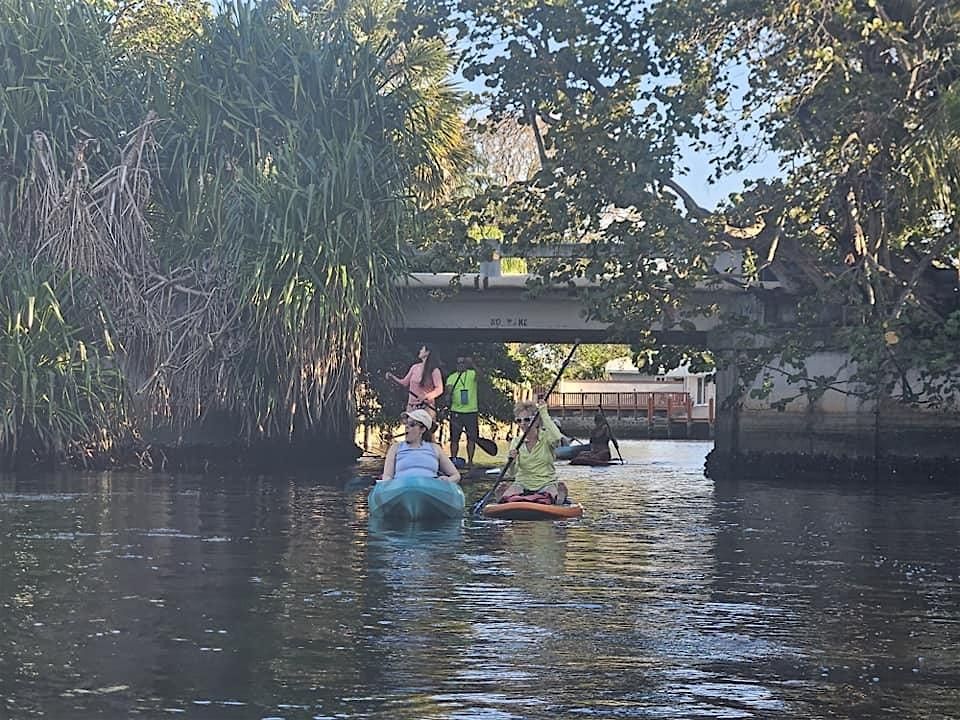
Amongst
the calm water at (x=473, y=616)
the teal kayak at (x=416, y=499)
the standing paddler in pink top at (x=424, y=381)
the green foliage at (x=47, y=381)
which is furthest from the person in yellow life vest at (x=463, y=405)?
the teal kayak at (x=416, y=499)

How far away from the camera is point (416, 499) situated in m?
17.9

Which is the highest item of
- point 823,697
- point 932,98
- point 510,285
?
point 932,98

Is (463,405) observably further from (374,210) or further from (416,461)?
(416,461)

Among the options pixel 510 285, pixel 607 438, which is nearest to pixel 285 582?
pixel 510 285

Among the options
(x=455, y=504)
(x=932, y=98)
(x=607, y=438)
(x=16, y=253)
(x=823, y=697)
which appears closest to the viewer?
(x=823, y=697)

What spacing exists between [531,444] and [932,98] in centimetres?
1121

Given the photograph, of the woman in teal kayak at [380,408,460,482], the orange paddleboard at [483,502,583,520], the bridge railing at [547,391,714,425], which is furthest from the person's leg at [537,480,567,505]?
the bridge railing at [547,391,714,425]

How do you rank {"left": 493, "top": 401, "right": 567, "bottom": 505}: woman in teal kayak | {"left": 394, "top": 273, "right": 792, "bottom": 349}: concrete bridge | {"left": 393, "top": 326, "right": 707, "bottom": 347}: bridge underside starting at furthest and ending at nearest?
{"left": 393, "top": 326, "right": 707, "bottom": 347}: bridge underside, {"left": 394, "top": 273, "right": 792, "bottom": 349}: concrete bridge, {"left": 493, "top": 401, "right": 567, "bottom": 505}: woman in teal kayak

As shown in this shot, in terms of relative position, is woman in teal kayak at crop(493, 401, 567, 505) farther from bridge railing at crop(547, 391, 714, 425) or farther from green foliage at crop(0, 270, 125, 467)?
bridge railing at crop(547, 391, 714, 425)

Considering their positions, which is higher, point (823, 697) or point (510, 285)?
point (510, 285)

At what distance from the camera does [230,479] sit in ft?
89.9

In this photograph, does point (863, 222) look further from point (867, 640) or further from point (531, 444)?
point (867, 640)

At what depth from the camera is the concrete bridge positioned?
108 feet

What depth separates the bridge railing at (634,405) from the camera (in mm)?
72750
